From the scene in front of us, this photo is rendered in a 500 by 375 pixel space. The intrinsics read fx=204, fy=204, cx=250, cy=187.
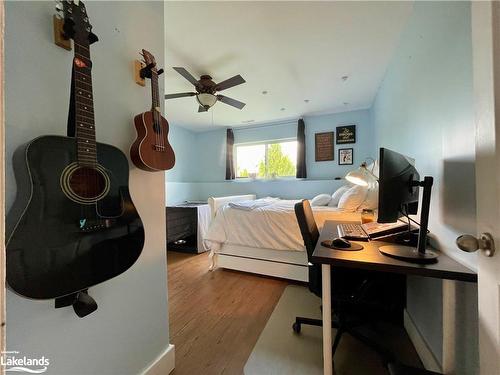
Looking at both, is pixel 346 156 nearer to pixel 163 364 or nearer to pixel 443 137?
pixel 443 137

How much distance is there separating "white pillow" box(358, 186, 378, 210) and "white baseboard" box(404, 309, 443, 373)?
106cm

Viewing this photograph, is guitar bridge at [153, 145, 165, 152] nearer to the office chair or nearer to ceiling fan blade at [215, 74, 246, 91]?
the office chair

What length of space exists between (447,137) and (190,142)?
4.81 metres

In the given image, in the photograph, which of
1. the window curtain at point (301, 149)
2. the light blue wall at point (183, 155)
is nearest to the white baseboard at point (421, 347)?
the window curtain at point (301, 149)

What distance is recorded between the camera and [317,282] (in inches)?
51.0

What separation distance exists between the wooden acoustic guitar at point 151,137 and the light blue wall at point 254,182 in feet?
10.7

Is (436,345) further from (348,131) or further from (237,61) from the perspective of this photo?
(348,131)

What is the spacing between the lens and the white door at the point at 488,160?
1.60 feet

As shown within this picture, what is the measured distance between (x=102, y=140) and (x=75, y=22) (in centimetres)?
43

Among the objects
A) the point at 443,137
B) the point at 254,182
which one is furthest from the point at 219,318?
the point at 254,182

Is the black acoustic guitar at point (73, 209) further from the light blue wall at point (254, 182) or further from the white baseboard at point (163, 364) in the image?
the light blue wall at point (254, 182)

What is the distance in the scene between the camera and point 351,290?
1.22 metres

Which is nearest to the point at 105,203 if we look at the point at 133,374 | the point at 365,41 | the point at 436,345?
the point at 133,374

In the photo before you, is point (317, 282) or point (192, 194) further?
point (192, 194)
